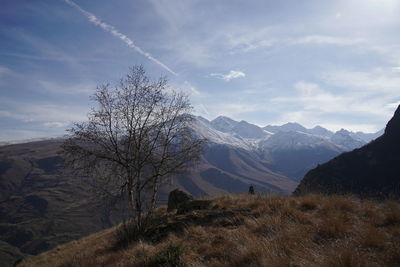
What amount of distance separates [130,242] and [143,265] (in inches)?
154

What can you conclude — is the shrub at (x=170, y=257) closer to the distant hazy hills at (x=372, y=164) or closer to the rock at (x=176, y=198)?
the rock at (x=176, y=198)

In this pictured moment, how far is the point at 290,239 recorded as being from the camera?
18.3ft

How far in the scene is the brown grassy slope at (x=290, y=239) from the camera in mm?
4505

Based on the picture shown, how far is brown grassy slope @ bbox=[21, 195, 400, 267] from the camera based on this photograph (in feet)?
14.8

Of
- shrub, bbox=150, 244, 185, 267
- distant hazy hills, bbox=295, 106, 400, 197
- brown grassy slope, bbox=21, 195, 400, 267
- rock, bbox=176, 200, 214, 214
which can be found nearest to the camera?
brown grassy slope, bbox=21, 195, 400, 267

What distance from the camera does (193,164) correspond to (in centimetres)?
1316

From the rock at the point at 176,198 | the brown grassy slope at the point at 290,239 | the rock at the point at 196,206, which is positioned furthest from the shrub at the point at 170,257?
the rock at the point at 176,198

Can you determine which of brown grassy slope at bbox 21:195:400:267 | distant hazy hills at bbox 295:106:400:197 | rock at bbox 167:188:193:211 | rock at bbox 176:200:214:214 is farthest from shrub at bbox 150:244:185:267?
distant hazy hills at bbox 295:106:400:197

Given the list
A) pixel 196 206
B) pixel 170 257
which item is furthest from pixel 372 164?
pixel 170 257

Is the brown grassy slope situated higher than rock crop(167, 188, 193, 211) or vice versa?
the brown grassy slope

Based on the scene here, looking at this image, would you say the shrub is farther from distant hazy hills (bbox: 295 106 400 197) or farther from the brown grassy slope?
distant hazy hills (bbox: 295 106 400 197)

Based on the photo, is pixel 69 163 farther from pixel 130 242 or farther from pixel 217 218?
pixel 217 218

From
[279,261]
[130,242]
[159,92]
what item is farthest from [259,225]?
[159,92]

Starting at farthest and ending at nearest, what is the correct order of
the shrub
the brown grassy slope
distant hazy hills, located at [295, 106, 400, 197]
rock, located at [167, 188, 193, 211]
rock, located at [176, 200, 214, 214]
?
distant hazy hills, located at [295, 106, 400, 197], rock, located at [167, 188, 193, 211], rock, located at [176, 200, 214, 214], the shrub, the brown grassy slope
